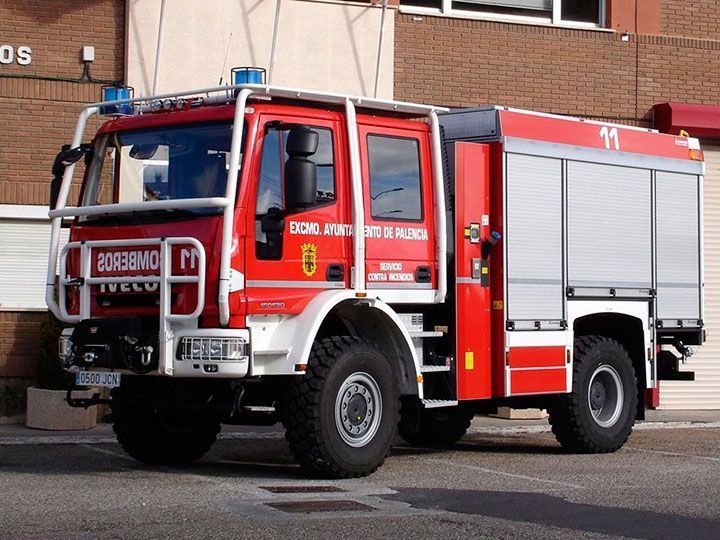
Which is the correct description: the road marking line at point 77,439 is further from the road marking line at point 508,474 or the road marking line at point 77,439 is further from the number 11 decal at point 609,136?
the number 11 decal at point 609,136

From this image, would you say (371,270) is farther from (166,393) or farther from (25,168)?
(25,168)

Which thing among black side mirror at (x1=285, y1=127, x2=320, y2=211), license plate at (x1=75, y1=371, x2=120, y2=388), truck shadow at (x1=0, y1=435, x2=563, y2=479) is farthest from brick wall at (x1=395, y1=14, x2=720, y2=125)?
license plate at (x1=75, y1=371, x2=120, y2=388)

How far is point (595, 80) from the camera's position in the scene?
18.5 metres

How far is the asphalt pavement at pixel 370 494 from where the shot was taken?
819 centimetres

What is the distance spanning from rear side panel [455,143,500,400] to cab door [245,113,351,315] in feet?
4.36

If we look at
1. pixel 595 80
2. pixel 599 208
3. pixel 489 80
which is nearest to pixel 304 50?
pixel 489 80

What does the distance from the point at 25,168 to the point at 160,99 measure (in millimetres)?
5259

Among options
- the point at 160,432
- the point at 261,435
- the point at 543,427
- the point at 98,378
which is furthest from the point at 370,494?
the point at 543,427

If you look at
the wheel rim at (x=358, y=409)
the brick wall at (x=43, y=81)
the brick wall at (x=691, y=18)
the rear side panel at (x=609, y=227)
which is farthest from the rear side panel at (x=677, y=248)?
the brick wall at (x=43, y=81)

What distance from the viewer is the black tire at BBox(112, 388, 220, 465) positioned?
11.3m

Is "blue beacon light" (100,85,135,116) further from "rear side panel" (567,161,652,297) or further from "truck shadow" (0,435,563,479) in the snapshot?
"rear side panel" (567,161,652,297)

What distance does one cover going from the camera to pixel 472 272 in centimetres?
1163

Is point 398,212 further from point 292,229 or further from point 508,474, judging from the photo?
point 508,474

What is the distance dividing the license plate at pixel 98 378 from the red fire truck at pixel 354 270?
0.09 ft
